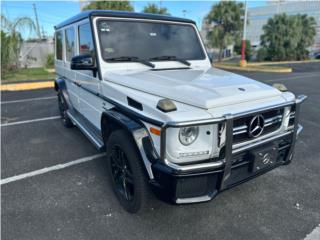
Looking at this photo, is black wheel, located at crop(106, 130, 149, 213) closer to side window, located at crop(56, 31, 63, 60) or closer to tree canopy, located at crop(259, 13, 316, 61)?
side window, located at crop(56, 31, 63, 60)

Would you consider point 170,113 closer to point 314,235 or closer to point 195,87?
point 195,87

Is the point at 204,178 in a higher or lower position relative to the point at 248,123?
lower

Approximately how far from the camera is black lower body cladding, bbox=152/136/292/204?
6.81ft

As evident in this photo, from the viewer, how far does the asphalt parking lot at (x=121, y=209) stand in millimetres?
2502

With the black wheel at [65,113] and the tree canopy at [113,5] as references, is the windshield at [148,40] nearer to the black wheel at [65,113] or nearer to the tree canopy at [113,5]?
the black wheel at [65,113]

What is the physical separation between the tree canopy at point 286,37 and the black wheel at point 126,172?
31.5m

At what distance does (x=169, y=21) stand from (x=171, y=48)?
0.44m

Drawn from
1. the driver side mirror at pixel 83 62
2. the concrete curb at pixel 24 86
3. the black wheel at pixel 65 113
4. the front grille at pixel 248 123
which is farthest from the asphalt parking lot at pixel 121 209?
the concrete curb at pixel 24 86

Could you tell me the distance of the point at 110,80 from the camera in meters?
3.12

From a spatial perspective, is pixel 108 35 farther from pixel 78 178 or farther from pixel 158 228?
pixel 158 228

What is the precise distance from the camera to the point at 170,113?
2.12 metres

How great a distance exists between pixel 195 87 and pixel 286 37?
1238 inches

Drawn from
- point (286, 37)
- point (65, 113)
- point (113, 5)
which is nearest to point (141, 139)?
point (65, 113)

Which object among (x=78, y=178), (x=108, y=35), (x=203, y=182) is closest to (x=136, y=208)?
(x=203, y=182)
